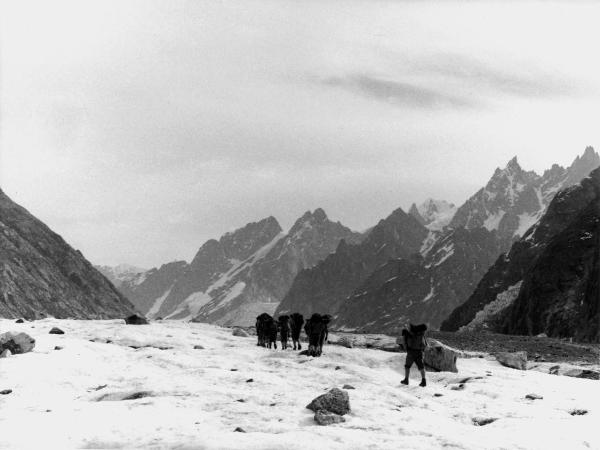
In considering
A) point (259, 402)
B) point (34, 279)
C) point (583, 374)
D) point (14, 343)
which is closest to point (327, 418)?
point (259, 402)

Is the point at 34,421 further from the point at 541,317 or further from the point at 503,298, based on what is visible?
the point at 503,298

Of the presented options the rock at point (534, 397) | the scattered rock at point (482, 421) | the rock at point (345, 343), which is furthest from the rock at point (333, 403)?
the rock at point (345, 343)

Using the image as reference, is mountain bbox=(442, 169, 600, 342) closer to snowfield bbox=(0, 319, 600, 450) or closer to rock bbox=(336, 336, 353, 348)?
rock bbox=(336, 336, 353, 348)

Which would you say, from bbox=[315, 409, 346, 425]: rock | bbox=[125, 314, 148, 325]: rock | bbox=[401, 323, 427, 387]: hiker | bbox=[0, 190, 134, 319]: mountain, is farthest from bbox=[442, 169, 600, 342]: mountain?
bbox=[0, 190, 134, 319]: mountain

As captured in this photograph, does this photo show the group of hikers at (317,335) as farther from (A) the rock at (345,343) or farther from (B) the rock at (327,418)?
(B) the rock at (327,418)

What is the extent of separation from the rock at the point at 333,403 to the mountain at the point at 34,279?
11223cm

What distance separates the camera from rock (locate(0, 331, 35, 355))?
71.8ft

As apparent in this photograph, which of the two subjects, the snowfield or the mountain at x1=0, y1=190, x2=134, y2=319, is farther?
the mountain at x1=0, y1=190, x2=134, y2=319

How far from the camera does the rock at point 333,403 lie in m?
14.9

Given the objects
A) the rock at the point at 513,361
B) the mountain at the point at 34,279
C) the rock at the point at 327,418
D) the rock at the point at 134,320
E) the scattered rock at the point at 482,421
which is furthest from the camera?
the mountain at the point at 34,279

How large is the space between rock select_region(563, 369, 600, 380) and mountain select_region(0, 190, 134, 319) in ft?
360

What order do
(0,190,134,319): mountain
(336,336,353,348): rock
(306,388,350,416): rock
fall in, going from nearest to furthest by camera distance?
(306,388,350,416): rock → (336,336,353,348): rock → (0,190,134,319): mountain

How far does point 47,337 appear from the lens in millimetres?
25672

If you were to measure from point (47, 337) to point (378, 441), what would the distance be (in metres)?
18.0
